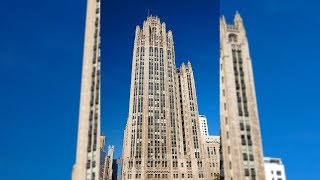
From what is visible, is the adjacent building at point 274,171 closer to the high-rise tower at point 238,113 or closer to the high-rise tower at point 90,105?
the high-rise tower at point 238,113

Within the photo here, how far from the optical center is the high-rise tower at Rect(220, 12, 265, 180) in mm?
69625

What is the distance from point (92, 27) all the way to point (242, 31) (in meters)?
29.0

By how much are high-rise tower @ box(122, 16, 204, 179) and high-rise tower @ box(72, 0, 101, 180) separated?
96.0 m

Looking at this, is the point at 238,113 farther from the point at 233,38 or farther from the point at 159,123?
the point at 159,123

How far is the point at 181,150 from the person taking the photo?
17725 cm

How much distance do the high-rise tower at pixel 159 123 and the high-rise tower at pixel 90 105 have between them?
95975 millimetres

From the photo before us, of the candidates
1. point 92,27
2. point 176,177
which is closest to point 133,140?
point 176,177

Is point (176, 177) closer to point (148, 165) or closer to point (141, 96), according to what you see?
point (148, 165)

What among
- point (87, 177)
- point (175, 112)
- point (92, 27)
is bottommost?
point (87, 177)

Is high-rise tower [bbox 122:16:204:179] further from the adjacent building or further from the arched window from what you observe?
the arched window

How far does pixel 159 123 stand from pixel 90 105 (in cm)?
10779

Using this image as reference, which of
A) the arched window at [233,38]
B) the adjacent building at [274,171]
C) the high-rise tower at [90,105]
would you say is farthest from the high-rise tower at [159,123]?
the high-rise tower at [90,105]

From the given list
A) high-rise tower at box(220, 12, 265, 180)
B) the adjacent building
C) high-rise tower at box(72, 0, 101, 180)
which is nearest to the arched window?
high-rise tower at box(220, 12, 265, 180)

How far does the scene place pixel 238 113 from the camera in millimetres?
73312
